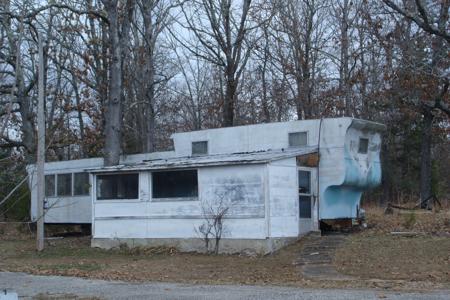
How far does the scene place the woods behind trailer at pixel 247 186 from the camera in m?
19.3

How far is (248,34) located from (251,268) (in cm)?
2190

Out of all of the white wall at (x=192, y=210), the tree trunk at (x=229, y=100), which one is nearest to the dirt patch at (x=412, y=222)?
the white wall at (x=192, y=210)

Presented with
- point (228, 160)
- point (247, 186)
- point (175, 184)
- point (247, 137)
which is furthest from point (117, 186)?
point (247, 186)

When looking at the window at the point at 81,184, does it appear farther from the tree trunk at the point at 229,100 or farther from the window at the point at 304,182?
the window at the point at 304,182

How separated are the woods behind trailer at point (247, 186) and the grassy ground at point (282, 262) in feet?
2.10

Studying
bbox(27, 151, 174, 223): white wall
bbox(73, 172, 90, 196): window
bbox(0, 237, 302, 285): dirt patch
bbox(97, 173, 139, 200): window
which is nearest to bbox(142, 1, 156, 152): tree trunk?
bbox(27, 151, 174, 223): white wall

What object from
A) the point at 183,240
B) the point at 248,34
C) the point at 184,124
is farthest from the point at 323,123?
the point at 184,124

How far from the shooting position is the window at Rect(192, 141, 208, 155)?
2355 centimetres

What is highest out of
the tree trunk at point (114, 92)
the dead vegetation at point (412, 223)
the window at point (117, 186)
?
the tree trunk at point (114, 92)

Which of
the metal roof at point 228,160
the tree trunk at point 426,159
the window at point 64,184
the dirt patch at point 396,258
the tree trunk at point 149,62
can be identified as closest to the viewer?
the dirt patch at point 396,258

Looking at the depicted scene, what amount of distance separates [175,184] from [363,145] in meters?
6.35

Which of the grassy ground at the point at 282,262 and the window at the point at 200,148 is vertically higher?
the window at the point at 200,148

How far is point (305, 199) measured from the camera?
827 inches

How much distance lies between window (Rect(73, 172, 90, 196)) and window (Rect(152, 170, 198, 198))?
6.50m
